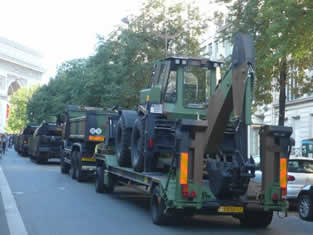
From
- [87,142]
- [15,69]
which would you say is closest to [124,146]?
[87,142]

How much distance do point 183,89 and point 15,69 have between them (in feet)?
343

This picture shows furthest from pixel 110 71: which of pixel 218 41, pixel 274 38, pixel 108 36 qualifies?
pixel 274 38

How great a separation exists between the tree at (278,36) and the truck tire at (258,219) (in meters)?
5.17

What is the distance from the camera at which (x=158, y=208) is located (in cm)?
1048

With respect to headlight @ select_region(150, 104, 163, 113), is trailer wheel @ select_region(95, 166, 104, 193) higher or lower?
lower

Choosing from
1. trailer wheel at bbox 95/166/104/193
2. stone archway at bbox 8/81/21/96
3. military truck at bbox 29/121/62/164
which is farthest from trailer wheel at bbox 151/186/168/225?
stone archway at bbox 8/81/21/96

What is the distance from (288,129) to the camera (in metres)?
9.91

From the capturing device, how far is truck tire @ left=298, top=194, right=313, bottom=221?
40.6 feet

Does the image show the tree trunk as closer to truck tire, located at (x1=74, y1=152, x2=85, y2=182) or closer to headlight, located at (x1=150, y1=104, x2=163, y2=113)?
truck tire, located at (x1=74, y1=152, x2=85, y2=182)

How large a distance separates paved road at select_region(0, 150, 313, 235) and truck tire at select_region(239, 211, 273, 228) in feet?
0.55

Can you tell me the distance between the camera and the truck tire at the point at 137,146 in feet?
40.0

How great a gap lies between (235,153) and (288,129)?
101 cm

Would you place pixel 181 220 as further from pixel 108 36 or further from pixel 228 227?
pixel 108 36

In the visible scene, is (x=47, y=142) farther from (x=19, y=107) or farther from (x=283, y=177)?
(x=19, y=107)
